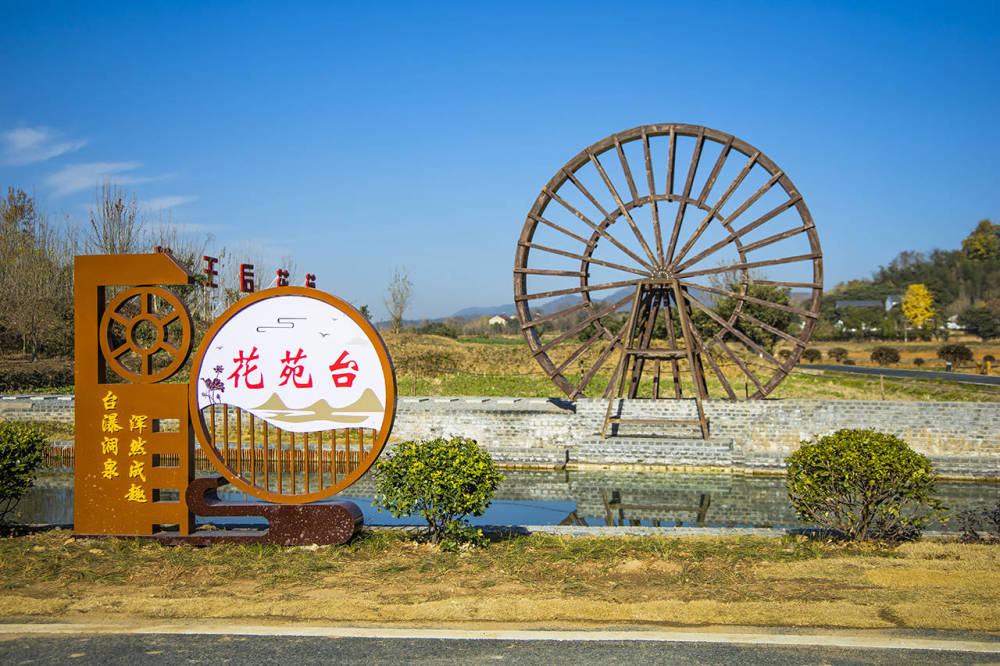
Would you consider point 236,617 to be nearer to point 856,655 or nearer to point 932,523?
point 856,655

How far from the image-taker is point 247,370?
24.8 feet

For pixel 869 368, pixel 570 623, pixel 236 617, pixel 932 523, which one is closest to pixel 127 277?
pixel 236 617

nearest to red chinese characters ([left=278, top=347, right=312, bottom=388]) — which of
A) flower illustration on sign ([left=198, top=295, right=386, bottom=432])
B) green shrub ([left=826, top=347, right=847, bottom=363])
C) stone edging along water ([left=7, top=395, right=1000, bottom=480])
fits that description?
flower illustration on sign ([left=198, top=295, right=386, bottom=432])

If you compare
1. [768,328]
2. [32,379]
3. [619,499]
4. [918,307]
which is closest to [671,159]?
[768,328]

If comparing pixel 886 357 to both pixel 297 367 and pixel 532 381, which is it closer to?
pixel 532 381

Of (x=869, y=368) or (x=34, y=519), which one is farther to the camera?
(x=869, y=368)

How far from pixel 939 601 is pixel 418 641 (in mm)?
3637

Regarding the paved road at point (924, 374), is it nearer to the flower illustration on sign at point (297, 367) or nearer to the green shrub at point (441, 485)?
the green shrub at point (441, 485)

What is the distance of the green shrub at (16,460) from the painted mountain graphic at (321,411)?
244 centimetres

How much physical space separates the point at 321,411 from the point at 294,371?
0.45 meters

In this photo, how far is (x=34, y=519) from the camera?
417 inches

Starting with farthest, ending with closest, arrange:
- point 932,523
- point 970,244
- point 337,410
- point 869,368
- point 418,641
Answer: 1. point 970,244
2. point 869,368
3. point 932,523
4. point 337,410
5. point 418,641

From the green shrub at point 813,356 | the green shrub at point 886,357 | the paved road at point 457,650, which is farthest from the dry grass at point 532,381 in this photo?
the paved road at point 457,650

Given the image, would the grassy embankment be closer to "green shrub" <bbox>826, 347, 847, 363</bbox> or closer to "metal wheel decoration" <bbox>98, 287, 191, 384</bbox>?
"green shrub" <bbox>826, 347, 847, 363</bbox>
